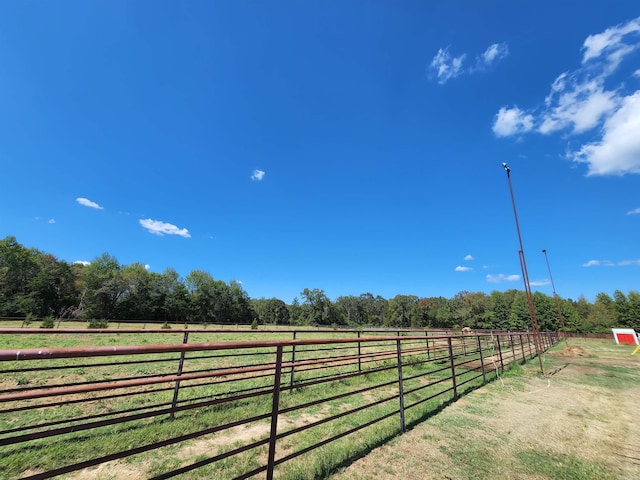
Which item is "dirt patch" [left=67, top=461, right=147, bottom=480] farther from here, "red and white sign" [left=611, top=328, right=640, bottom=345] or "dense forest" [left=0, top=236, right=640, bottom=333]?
"red and white sign" [left=611, top=328, right=640, bottom=345]

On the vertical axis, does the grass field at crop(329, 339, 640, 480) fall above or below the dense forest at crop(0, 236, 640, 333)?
below

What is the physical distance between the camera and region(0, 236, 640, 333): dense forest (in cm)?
4372

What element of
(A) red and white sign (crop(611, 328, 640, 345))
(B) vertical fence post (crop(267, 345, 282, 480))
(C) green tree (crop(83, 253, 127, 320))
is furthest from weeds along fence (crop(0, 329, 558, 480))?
(C) green tree (crop(83, 253, 127, 320))

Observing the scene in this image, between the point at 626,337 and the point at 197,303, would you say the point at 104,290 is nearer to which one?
the point at 197,303

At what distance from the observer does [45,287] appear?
4362 cm

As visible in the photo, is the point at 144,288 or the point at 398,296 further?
the point at 398,296

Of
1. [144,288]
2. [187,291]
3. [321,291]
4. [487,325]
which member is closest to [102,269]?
[144,288]

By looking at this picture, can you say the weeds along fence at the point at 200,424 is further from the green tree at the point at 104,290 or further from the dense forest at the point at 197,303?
the green tree at the point at 104,290

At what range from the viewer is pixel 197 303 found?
59.5 m

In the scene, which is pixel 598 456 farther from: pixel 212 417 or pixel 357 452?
pixel 212 417

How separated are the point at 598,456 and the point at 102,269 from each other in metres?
71.3

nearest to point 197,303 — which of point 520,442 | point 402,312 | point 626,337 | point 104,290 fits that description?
point 104,290

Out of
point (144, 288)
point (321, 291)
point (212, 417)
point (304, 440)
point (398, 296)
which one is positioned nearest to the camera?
point (304, 440)

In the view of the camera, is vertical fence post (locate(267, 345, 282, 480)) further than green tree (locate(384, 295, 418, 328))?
No
